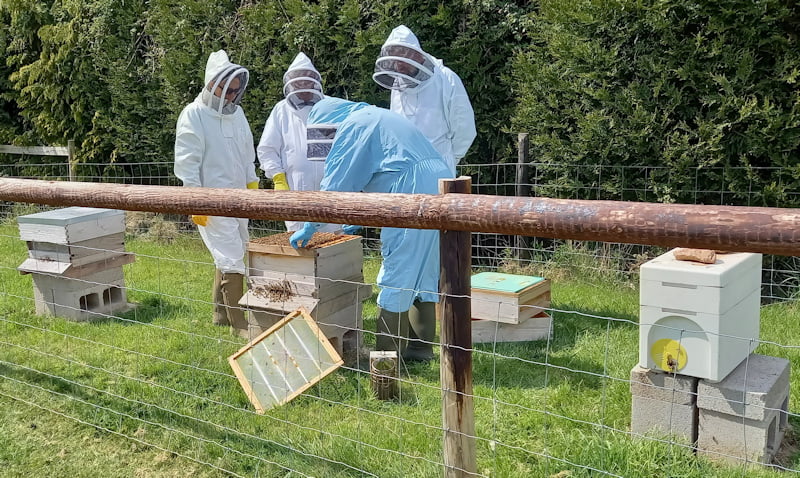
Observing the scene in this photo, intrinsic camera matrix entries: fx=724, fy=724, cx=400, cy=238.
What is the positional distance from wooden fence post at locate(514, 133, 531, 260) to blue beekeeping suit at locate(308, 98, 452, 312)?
2391mm

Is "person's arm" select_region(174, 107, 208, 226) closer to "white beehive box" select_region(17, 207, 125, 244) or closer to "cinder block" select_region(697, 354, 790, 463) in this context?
"white beehive box" select_region(17, 207, 125, 244)

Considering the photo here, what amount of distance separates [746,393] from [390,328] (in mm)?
2130

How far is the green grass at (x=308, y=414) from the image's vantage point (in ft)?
10.8

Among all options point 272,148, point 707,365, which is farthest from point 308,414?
point 272,148

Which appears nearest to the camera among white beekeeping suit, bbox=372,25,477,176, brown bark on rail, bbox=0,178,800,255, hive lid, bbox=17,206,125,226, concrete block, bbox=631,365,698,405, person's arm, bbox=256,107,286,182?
brown bark on rail, bbox=0,178,800,255

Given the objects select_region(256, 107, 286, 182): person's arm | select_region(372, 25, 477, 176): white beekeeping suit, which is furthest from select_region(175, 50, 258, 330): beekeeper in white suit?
select_region(372, 25, 477, 176): white beekeeping suit

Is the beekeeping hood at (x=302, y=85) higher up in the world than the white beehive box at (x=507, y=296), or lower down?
higher up

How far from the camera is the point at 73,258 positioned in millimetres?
5684

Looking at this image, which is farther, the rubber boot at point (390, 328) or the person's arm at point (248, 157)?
the person's arm at point (248, 157)

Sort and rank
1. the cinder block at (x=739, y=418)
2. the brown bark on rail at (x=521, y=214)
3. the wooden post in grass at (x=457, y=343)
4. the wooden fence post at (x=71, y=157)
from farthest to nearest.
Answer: the wooden fence post at (x=71, y=157)
the cinder block at (x=739, y=418)
the wooden post in grass at (x=457, y=343)
the brown bark on rail at (x=521, y=214)

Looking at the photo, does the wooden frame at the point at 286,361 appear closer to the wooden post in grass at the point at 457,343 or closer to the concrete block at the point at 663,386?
the wooden post in grass at the point at 457,343

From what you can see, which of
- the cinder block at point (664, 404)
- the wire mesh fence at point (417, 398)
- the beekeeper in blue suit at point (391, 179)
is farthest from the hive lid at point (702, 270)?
the beekeeper in blue suit at point (391, 179)

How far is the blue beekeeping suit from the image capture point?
14.5ft

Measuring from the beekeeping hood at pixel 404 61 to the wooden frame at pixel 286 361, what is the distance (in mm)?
2393
